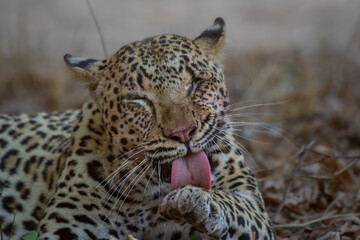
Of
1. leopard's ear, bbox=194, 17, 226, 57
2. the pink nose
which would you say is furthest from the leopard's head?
leopard's ear, bbox=194, 17, 226, 57

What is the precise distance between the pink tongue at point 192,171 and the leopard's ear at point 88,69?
4.49 feet

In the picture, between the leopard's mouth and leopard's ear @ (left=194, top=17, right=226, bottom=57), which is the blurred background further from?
the leopard's mouth

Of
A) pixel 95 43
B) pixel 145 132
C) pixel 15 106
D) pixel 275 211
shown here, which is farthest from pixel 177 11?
pixel 145 132

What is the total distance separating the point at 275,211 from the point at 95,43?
10934 mm

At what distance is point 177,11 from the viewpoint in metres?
21.0

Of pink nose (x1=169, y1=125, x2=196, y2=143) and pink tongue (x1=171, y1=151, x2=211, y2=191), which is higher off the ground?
pink nose (x1=169, y1=125, x2=196, y2=143)

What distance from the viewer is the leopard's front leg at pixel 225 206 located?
16.7 feet

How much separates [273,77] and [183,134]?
8.20 meters

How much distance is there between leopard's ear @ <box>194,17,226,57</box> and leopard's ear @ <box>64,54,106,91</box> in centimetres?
99

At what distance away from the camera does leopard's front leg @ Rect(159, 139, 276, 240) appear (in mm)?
5082

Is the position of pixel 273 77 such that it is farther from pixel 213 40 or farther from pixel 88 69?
pixel 88 69

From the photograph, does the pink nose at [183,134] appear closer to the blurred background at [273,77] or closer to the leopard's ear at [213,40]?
the blurred background at [273,77]

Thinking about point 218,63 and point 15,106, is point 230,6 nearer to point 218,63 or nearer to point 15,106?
point 15,106

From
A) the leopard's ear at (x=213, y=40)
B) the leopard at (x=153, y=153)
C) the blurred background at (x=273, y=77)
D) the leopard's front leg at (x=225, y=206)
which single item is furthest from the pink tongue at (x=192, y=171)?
the leopard's ear at (x=213, y=40)
